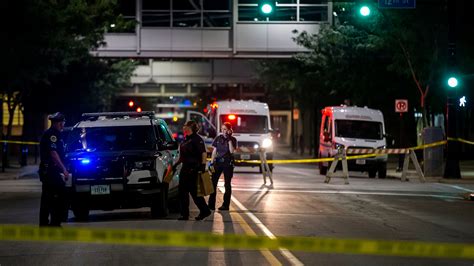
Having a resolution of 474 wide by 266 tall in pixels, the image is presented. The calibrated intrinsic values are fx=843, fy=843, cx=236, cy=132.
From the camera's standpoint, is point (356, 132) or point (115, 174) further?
point (356, 132)

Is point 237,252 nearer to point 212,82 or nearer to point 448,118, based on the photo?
point 448,118

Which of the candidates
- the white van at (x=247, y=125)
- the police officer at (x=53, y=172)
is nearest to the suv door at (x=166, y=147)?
the police officer at (x=53, y=172)

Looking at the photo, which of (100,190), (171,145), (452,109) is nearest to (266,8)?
(452,109)

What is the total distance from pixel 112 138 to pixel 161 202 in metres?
1.70

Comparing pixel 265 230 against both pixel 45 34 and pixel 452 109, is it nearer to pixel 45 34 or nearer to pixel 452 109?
pixel 452 109

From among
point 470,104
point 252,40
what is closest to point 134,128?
point 470,104

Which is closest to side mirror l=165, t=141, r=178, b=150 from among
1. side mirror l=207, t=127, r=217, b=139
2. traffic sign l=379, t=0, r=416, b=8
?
traffic sign l=379, t=0, r=416, b=8

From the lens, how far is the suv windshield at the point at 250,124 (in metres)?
32.9

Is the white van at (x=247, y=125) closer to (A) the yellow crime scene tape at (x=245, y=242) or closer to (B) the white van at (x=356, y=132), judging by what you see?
(B) the white van at (x=356, y=132)

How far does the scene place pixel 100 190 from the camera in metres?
15.1

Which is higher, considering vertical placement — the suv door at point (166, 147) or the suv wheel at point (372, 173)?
the suv door at point (166, 147)

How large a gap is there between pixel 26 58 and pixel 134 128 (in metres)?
15.5

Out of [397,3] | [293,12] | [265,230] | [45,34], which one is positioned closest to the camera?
[265,230]

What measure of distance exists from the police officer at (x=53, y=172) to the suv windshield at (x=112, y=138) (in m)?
2.26
